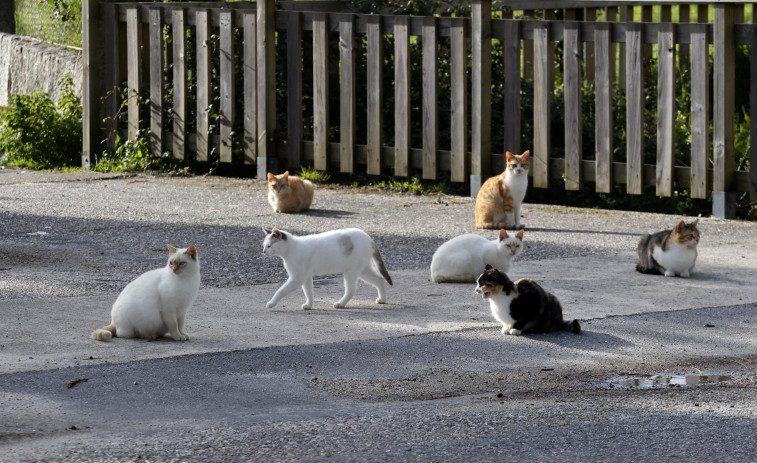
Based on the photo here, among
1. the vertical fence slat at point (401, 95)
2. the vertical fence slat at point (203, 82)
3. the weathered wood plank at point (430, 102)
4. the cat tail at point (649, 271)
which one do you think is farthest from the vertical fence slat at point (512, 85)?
the cat tail at point (649, 271)

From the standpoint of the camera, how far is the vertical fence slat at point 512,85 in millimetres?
12172

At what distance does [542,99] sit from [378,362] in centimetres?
636

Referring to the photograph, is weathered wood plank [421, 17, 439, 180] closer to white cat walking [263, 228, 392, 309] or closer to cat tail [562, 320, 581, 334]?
white cat walking [263, 228, 392, 309]

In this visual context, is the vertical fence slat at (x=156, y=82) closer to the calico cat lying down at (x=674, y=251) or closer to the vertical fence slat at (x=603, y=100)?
the vertical fence slat at (x=603, y=100)

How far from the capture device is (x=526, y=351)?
654cm

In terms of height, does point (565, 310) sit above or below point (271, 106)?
below

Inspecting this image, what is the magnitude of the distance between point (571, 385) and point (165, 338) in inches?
90.0

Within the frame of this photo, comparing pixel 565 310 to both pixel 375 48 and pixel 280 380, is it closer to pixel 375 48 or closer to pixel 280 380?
pixel 280 380

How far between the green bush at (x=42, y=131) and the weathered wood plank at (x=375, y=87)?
4.51 metres

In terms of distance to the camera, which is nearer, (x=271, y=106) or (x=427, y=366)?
(x=427, y=366)

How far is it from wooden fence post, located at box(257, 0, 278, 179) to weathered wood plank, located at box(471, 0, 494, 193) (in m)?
2.50

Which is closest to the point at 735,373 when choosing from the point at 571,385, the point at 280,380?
the point at 571,385

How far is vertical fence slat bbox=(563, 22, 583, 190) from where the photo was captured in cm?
1176

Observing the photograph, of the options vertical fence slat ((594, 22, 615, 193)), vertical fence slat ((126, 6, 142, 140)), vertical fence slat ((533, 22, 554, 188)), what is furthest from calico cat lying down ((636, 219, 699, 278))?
vertical fence slat ((126, 6, 142, 140))
